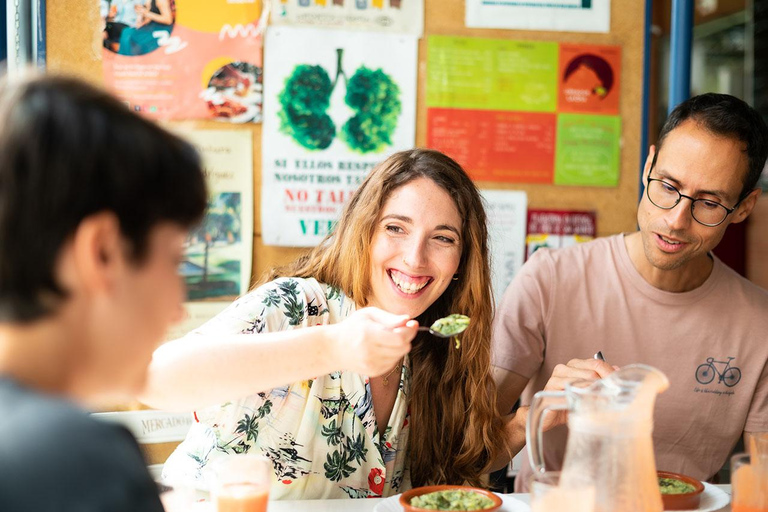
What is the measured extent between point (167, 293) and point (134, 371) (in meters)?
0.09

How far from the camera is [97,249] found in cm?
69

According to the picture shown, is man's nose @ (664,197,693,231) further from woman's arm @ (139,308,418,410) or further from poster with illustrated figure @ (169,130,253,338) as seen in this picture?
poster with illustrated figure @ (169,130,253,338)

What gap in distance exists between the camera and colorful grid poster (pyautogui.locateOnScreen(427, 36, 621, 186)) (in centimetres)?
221

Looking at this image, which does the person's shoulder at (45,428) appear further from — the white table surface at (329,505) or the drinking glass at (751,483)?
the drinking glass at (751,483)

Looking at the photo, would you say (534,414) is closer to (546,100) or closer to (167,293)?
(167,293)

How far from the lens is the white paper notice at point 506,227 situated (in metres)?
2.25

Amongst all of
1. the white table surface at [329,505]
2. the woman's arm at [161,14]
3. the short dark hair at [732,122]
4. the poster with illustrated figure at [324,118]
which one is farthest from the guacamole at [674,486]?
the woman's arm at [161,14]

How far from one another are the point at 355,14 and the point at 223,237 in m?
0.74

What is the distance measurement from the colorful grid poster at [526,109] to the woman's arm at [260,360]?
1.02 m

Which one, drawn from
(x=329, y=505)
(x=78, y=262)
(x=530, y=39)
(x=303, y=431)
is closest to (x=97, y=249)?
(x=78, y=262)

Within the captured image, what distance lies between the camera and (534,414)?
1.16 metres

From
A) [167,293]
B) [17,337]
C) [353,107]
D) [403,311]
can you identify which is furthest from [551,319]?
[17,337]

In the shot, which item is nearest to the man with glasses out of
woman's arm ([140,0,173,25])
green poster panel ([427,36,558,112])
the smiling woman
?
the smiling woman

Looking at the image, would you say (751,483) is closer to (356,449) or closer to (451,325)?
(451,325)
